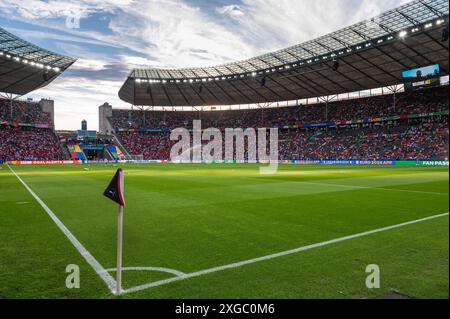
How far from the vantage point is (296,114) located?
86000 millimetres

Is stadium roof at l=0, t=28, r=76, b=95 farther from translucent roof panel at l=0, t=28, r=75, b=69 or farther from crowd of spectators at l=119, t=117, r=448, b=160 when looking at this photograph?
crowd of spectators at l=119, t=117, r=448, b=160

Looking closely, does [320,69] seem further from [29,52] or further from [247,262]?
[247,262]

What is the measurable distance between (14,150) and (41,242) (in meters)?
75.6

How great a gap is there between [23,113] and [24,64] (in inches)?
1088

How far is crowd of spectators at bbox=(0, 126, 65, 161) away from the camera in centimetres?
6975

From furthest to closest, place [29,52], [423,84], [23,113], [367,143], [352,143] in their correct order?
[23,113], [352,143], [367,143], [423,84], [29,52]

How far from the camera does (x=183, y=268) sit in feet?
18.6

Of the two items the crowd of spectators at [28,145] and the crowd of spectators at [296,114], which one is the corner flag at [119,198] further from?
the crowd of spectators at [28,145]

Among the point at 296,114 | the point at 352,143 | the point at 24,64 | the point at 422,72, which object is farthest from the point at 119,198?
the point at 296,114

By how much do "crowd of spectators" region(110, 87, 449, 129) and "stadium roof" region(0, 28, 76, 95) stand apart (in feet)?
98.1

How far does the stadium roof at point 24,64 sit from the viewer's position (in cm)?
5125

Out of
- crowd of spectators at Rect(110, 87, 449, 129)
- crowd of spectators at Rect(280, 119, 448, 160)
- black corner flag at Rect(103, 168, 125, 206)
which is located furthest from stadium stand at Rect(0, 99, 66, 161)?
black corner flag at Rect(103, 168, 125, 206)

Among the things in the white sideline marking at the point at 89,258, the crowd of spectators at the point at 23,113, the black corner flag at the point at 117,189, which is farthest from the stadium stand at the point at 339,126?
the black corner flag at the point at 117,189

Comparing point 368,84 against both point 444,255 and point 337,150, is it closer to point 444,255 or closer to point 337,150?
point 337,150
